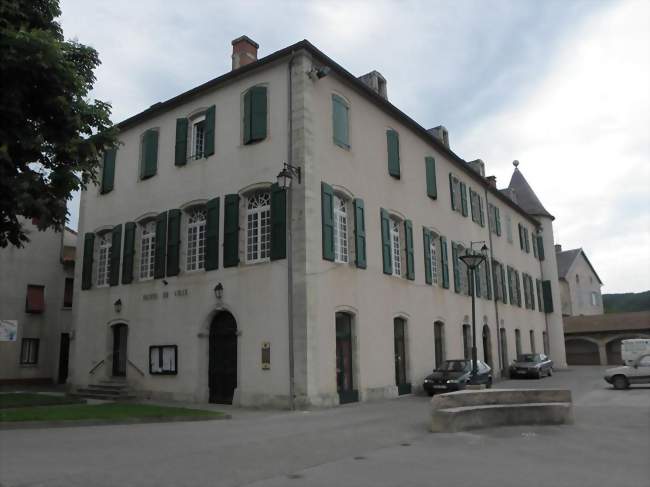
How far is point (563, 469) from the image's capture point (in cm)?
785

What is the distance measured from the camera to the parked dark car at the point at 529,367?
96.2ft

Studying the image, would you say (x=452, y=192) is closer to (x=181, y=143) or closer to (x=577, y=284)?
(x=181, y=143)

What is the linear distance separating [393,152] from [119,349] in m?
12.8

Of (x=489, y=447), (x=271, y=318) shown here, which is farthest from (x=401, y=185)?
(x=489, y=447)

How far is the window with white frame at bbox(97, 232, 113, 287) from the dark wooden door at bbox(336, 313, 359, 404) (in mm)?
10249

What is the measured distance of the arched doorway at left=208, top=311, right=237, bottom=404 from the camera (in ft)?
57.3

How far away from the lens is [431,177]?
24.5m

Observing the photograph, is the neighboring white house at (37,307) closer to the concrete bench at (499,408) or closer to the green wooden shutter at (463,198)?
the green wooden shutter at (463,198)

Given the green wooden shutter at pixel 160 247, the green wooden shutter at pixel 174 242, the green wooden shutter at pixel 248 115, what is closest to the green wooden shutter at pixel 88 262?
the green wooden shutter at pixel 160 247

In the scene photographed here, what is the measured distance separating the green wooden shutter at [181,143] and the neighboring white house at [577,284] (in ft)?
157

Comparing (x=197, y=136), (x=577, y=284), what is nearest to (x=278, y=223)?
(x=197, y=136)

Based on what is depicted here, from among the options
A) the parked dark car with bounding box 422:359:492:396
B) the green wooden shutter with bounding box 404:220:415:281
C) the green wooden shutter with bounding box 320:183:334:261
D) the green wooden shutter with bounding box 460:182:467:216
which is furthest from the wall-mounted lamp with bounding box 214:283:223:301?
the green wooden shutter with bounding box 460:182:467:216

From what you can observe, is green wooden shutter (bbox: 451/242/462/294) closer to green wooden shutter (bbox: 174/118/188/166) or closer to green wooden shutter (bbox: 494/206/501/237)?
green wooden shutter (bbox: 494/206/501/237)

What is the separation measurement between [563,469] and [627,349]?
33.6m
